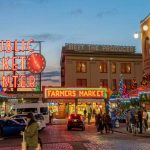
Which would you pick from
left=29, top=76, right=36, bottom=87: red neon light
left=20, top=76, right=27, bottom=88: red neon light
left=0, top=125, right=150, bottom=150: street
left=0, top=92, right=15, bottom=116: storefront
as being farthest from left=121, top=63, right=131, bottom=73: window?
left=0, top=125, right=150, bottom=150: street

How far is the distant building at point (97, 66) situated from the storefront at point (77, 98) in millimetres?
6935

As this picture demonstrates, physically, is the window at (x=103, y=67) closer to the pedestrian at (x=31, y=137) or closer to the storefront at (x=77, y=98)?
the storefront at (x=77, y=98)

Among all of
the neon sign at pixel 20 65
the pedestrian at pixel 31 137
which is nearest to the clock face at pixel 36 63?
the neon sign at pixel 20 65

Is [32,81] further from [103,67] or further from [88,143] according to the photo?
[88,143]

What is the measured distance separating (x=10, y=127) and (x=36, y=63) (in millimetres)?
36354

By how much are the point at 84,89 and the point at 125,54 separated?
14.6 meters

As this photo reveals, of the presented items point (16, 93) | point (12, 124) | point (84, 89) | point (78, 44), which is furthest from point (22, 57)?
point (12, 124)

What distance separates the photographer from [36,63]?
6819 cm

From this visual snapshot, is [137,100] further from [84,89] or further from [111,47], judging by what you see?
[111,47]

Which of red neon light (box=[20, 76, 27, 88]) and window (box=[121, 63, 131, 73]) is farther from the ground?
window (box=[121, 63, 131, 73])

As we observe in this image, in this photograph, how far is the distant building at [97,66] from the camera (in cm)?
7850

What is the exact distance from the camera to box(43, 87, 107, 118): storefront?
7006 cm

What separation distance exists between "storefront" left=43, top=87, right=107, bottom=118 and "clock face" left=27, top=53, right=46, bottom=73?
13.0ft

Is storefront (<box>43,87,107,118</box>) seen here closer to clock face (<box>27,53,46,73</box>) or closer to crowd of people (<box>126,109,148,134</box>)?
clock face (<box>27,53,46,73</box>)
